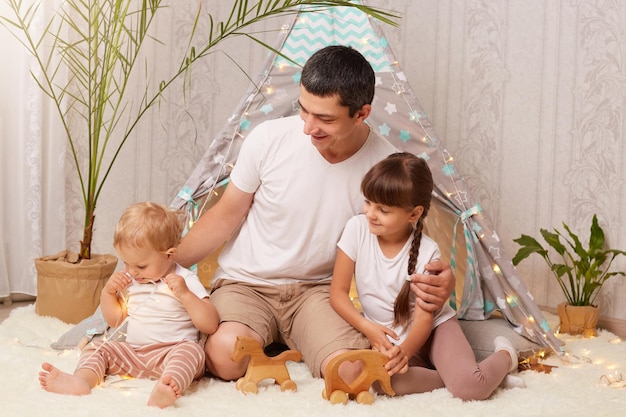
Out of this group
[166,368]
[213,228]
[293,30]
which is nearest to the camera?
[166,368]

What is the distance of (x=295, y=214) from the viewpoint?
239 cm

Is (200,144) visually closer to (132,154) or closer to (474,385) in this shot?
(132,154)

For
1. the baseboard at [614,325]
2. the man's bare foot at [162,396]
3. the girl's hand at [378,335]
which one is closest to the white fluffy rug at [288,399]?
the man's bare foot at [162,396]

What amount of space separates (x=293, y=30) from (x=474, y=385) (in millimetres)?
1276

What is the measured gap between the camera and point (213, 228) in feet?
7.98

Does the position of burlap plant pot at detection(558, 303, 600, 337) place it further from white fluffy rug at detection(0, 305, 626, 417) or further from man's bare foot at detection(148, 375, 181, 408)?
man's bare foot at detection(148, 375, 181, 408)

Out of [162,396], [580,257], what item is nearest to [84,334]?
[162,396]

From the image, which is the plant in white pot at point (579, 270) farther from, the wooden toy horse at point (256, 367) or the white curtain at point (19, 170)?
the white curtain at point (19, 170)

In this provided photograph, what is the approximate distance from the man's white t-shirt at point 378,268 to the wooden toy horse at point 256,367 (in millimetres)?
298

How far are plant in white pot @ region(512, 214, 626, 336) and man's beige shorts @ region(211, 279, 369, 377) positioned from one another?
91cm

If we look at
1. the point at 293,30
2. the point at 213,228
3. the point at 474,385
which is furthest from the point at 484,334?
the point at 293,30

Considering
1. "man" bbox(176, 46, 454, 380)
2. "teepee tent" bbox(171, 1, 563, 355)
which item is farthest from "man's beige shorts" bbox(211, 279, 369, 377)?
"teepee tent" bbox(171, 1, 563, 355)

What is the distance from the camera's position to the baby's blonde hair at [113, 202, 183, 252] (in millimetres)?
2115

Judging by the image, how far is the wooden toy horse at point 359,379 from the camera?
2025mm
